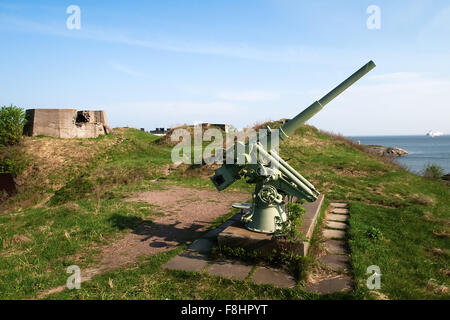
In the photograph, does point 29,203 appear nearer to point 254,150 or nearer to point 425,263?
point 254,150

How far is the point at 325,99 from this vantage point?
17.8 ft

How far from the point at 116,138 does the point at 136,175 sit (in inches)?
270

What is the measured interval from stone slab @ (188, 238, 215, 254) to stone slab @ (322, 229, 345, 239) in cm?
257

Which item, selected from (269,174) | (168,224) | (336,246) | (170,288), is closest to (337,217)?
(336,246)

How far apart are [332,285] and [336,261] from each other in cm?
91

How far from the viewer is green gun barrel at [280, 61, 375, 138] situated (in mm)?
5266

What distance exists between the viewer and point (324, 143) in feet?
68.8

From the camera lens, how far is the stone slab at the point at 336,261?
4.94m

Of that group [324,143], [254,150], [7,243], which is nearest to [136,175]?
[7,243]

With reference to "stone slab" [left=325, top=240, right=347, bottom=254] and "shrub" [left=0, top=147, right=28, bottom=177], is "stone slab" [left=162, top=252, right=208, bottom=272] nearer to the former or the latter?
"stone slab" [left=325, top=240, right=347, bottom=254]
